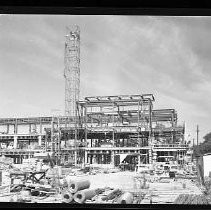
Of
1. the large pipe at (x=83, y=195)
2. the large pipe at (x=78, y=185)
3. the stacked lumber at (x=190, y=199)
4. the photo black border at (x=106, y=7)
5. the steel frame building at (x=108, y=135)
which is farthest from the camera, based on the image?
the steel frame building at (x=108, y=135)

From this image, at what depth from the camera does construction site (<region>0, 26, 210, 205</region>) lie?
4.97 m

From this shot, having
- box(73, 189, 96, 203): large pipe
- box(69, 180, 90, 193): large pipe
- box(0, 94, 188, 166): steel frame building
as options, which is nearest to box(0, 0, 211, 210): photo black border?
box(73, 189, 96, 203): large pipe

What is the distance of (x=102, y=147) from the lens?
6352 mm

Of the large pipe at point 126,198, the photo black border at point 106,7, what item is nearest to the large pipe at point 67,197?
the large pipe at point 126,198

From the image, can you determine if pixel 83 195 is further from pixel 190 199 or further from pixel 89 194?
pixel 190 199

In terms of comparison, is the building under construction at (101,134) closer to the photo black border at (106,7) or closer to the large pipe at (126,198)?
the large pipe at (126,198)

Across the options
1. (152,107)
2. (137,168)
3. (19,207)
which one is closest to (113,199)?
(137,168)

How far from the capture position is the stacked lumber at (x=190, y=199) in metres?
4.83

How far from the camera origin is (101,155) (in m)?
6.15

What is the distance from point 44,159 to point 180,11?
4.05 meters

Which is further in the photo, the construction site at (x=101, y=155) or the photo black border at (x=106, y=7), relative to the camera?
the construction site at (x=101, y=155)

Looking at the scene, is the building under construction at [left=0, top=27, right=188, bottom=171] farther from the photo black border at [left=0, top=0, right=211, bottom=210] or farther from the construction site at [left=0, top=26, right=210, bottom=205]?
the photo black border at [left=0, top=0, right=211, bottom=210]

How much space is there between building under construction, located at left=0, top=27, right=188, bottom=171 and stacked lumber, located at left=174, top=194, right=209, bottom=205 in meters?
0.86

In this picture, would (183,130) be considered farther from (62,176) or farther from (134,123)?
(62,176)
